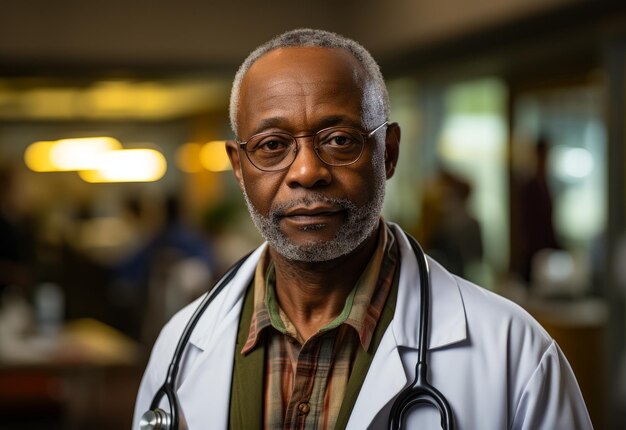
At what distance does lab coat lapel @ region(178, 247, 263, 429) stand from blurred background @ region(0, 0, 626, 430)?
3.55m

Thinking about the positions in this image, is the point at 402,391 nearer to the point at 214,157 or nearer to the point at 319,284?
the point at 319,284

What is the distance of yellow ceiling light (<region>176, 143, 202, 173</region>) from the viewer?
13578 mm

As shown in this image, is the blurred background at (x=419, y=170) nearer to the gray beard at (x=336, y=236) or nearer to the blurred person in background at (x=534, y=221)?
the blurred person in background at (x=534, y=221)

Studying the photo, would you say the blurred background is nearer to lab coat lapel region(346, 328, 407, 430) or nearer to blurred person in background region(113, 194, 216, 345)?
blurred person in background region(113, 194, 216, 345)

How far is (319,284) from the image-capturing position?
1.50 m

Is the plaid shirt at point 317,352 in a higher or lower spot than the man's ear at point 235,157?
lower

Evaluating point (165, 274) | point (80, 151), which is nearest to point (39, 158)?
point (80, 151)

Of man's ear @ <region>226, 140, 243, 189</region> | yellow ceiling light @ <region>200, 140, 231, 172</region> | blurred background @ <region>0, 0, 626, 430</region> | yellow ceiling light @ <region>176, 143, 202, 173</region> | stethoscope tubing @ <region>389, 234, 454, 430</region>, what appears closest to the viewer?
stethoscope tubing @ <region>389, 234, 454, 430</region>

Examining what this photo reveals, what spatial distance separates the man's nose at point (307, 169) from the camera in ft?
4.52

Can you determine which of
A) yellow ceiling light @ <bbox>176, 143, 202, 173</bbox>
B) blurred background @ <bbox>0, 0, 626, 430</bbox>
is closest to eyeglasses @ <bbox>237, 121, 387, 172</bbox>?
blurred background @ <bbox>0, 0, 626, 430</bbox>

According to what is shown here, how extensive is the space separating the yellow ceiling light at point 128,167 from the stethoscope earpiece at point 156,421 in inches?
466

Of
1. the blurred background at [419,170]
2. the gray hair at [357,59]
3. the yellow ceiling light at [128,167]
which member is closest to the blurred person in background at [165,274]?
the blurred background at [419,170]

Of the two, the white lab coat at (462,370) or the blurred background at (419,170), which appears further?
the blurred background at (419,170)

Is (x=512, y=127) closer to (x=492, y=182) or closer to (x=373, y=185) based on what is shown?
(x=492, y=182)
